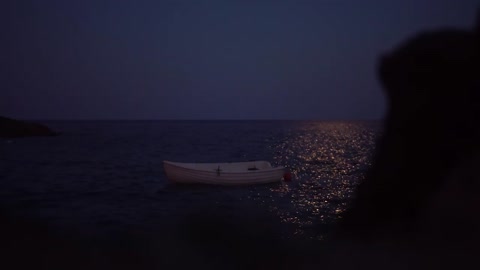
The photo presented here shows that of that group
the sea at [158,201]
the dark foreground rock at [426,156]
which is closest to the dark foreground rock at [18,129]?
the sea at [158,201]

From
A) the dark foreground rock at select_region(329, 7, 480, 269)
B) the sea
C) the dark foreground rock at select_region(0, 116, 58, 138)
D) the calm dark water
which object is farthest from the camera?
the dark foreground rock at select_region(0, 116, 58, 138)

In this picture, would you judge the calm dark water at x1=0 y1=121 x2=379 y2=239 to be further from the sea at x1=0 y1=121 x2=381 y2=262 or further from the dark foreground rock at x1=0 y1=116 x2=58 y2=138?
the dark foreground rock at x1=0 y1=116 x2=58 y2=138

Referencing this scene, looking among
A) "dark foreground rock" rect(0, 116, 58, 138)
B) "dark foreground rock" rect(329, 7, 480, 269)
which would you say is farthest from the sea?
"dark foreground rock" rect(0, 116, 58, 138)

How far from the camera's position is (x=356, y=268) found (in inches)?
222

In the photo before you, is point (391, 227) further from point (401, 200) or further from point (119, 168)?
point (119, 168)

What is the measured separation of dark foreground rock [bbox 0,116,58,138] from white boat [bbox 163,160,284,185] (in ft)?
209

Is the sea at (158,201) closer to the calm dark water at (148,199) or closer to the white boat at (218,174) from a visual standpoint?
the calm dark water at (148,199)

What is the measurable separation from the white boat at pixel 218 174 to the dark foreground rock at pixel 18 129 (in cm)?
6374

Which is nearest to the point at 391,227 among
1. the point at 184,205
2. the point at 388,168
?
the point at 388,168

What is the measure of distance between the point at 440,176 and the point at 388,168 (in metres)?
0.92

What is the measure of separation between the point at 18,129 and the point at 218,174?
225 feet

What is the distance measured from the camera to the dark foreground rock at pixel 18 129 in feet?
241

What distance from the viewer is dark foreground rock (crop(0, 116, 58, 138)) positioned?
73.6 metres

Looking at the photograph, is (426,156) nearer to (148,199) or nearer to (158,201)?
(158,201)
